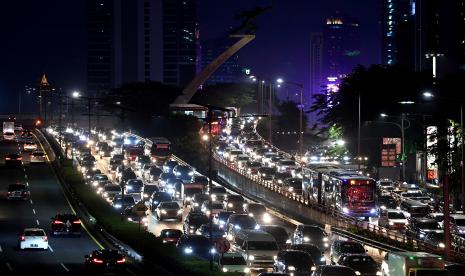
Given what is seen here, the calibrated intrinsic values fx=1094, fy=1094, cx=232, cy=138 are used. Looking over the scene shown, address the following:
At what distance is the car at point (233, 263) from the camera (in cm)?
4100

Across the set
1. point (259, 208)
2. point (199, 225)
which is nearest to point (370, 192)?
point (259, 208)

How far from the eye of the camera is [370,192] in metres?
64.9

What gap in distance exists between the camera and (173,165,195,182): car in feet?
319

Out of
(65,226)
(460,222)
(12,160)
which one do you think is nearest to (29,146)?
(12,160)

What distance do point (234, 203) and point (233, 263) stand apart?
30254mm

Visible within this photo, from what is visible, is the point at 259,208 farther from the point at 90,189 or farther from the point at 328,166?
the point at 90,189

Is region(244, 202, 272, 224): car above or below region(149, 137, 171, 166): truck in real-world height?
below

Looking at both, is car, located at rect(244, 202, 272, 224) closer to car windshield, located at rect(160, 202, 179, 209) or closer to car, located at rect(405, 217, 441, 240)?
car windshield, located at rect(160, 202, 179, 209)

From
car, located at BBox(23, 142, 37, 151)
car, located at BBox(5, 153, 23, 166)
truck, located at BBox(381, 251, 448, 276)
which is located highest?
car, located at BBox(23, 142, 37, 151)

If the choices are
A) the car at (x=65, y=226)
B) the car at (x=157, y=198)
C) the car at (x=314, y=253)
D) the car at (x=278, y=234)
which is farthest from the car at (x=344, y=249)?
the car at (x=157, y=198)

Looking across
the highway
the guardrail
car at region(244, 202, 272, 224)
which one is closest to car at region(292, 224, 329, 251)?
the guardrail

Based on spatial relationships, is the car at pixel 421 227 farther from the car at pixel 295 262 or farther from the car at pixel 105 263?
the car at pixel 105 263

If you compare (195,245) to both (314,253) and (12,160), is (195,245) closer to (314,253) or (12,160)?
(314,253)

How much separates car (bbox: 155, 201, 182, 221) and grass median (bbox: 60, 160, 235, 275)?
117 inches
